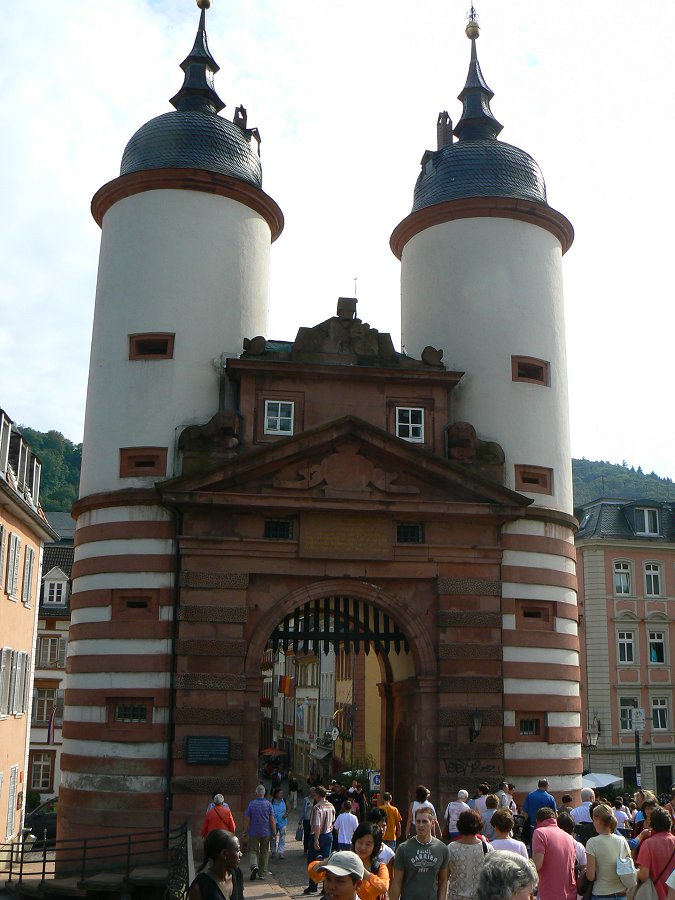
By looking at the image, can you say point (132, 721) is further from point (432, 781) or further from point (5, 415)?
point (5, 415)

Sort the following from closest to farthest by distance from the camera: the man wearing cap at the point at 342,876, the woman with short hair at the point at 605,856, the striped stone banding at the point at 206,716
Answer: the man wearing cap at the point at 342,876 → the woman with short hair at the point at 605,856 → the striped stone banding at the point at 206,716

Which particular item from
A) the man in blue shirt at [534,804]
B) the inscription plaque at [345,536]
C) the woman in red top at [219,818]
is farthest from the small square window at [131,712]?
Result: the man in blue shirt at [534,804]

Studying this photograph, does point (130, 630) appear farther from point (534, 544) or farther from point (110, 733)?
point (534, 544)

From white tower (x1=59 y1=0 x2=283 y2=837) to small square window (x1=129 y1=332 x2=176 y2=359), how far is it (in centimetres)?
3

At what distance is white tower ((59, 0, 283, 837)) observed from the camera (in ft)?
75.9

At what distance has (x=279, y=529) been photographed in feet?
79.4

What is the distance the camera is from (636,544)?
1938 inches

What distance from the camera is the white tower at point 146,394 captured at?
75.9ft

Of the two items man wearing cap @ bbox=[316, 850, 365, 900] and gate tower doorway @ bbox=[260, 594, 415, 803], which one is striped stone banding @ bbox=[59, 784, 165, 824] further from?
man wearing cap @ bbox=[316, 850, 365, 900]

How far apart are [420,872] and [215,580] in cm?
1462

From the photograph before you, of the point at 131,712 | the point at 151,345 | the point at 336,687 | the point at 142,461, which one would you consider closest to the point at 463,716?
the point at 131,712

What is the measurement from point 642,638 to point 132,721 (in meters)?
31.5

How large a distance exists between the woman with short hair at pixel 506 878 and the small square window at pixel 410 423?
20.1m

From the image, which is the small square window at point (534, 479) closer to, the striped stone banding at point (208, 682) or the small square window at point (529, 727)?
the small square window at point (529, 727)
